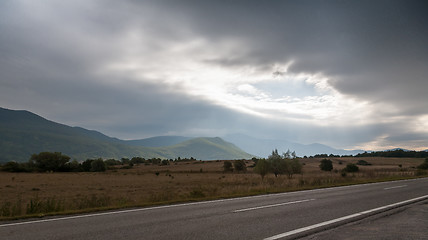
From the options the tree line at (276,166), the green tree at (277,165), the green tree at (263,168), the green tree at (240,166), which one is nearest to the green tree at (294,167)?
the tree line at (276,166)

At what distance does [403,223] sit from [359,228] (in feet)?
5.84

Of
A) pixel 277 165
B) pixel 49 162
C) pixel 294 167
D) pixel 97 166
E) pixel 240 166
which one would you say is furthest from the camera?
pixel 97 166

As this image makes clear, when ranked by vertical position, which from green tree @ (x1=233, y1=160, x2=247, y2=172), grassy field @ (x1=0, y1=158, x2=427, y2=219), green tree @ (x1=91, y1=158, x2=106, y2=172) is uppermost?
green tree @ (x1=233, y1=160, x2=247, y2=172)

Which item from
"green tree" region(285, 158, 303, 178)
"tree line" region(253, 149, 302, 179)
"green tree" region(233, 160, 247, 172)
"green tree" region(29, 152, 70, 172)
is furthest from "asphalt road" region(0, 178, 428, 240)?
"green tree" region(29, 152, 70, 172)

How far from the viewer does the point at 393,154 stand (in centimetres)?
14175

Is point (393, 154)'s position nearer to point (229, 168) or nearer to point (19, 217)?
point (229, 168)

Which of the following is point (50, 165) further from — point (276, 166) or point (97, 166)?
point (276, 166)

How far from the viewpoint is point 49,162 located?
8519 cm

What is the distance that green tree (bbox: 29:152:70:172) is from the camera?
85.0m

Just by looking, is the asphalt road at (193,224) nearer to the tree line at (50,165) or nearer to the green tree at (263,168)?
the green tree at (263,168)

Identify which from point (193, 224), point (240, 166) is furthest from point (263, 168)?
point (193, 224)

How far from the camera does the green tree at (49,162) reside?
85000 millimetres

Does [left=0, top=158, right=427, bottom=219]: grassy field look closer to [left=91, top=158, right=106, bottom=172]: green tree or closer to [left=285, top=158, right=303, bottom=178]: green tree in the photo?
[left=285, top=158, right=303, bottom=178]: green tree

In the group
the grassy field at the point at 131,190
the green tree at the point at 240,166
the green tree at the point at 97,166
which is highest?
the green tree at the point at 240,166
